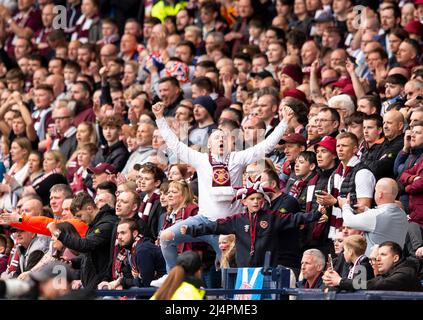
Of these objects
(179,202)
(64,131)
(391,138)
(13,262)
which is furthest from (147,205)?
(64,131)

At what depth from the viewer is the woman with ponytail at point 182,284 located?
10.3 meters

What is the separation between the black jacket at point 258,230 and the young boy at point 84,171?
4772mm

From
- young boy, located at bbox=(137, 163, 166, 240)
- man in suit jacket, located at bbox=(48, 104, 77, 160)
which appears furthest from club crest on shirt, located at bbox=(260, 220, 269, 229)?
man in suit jacket, located at bbox=(48, 104, 77, 160)

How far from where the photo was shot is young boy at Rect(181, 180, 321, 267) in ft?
46.4

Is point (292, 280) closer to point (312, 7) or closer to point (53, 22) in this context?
point (312, 7)

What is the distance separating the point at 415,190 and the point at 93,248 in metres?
3.54

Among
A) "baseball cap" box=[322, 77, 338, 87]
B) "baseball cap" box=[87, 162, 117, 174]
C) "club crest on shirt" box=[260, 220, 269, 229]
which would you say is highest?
"baseball cap" box=[322, 77, 338, 87]

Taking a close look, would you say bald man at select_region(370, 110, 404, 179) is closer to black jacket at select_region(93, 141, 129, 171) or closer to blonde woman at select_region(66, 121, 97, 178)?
black jacket at select_region(93, 141, 129, 171)

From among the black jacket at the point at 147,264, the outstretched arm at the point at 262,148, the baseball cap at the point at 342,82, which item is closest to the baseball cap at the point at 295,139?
the outstretched arm at the point at 262,148

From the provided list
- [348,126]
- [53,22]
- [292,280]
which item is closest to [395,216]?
[292,280]

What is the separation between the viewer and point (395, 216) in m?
13.7

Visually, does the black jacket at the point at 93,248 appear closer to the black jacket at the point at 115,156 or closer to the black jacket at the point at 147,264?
the black jacket at the point at 147,264

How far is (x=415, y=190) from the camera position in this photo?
1432 cm

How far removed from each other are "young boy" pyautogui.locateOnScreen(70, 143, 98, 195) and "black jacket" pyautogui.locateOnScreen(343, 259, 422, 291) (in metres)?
7.11
